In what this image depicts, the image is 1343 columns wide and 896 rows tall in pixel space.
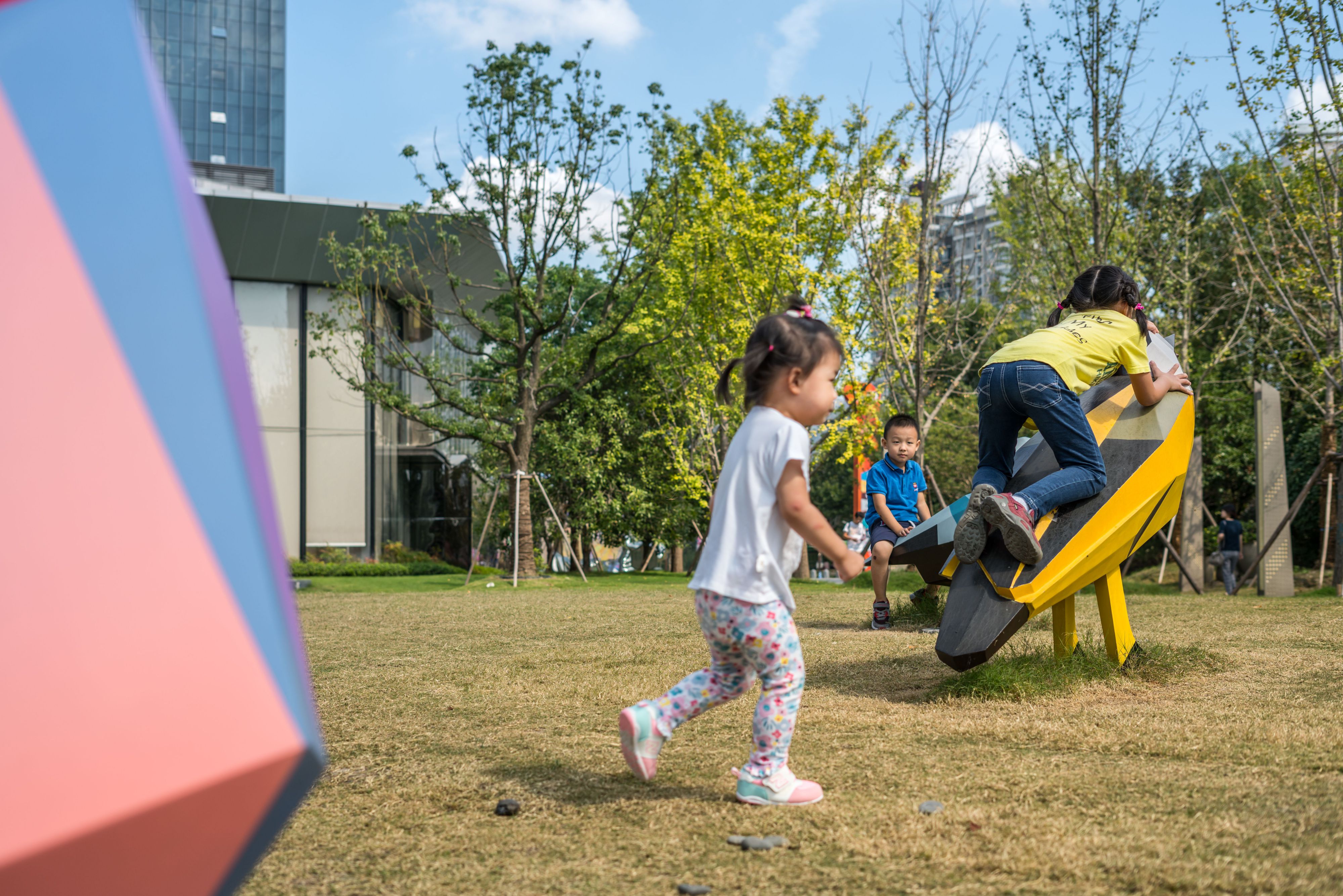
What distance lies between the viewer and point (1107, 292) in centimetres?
569

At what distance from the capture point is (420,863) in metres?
2.79

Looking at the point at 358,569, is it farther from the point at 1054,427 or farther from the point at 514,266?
the point at 1054,427

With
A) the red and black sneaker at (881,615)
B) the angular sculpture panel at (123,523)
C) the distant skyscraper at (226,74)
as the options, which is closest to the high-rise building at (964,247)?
the red and black sneaker at (881,615)

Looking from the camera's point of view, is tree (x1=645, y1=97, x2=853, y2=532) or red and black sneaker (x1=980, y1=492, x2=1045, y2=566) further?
tree (x1=645, y1=97, x2=853, y2=532)

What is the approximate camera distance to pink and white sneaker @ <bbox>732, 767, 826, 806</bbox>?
10.6ft

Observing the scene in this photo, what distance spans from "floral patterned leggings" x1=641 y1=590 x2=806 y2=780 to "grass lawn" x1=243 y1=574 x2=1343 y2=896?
0.20 metres

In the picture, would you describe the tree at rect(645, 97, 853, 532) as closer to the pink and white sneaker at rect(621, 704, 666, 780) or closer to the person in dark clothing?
the person in dark clothing

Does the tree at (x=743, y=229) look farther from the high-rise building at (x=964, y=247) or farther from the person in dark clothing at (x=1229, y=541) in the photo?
the person in dark clothing at (x=1229, y=541)

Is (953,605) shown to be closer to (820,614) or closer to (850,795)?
(850,795)

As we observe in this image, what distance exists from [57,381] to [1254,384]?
13.9m

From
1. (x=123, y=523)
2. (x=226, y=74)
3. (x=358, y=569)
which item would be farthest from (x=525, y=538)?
(x=226, y=74)

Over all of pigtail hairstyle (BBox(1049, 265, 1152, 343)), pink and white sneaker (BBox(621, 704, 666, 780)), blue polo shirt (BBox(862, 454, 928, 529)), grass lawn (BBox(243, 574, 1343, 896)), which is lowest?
grass lawn (BBox(243, 574, 1343, 896))

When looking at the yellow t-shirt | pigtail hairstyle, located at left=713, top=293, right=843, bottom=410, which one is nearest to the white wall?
the yellow t-shirt

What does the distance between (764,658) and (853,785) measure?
553 mm
